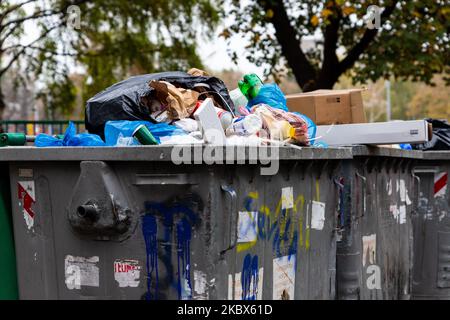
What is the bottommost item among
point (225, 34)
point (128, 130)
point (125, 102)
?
point (128, 130)

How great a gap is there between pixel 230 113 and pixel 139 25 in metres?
13.0

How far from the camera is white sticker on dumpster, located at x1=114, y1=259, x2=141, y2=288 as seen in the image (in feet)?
12.3

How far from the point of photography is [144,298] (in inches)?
148

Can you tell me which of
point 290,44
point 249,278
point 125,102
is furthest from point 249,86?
point 290,44

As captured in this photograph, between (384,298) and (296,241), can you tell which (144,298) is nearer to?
(296,241)

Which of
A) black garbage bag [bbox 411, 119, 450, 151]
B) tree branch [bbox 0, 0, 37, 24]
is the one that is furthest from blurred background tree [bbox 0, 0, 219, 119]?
black garbage bag [bbox 411, 119, 450, 151]

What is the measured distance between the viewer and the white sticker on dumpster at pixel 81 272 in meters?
3.86

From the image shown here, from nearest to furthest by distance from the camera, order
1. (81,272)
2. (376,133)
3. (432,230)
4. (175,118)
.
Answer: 1. (81,272)
2. (175,118)
3. (376,133)
4. (432,230)

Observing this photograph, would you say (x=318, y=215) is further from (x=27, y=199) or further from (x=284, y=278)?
Answer: (x=27, y=199)

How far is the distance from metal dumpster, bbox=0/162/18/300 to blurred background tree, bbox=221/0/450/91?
374 inches

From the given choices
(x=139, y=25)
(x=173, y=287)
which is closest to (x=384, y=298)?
(x=173, y=287)

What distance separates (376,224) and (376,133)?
0.92 metres

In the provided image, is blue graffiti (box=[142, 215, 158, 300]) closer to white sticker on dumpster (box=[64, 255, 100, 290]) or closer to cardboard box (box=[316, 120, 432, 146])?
white sticker on dumpster (box=[64, 255, 100, 290])

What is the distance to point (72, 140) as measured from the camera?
13.3 feet
